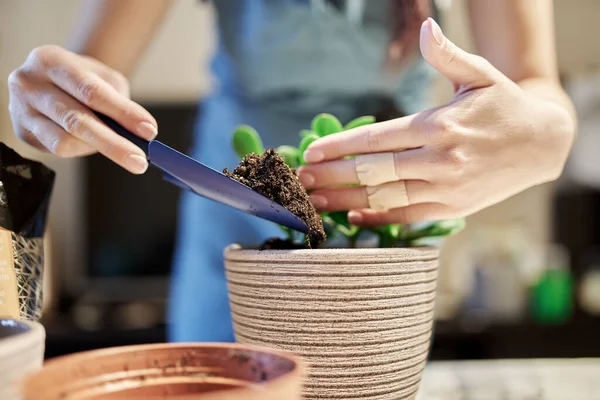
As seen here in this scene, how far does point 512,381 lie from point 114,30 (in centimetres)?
59

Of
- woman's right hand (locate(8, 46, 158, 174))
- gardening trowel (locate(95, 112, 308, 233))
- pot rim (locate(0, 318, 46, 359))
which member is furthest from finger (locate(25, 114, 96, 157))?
pot rim (locate(0, 318, 46, 359))

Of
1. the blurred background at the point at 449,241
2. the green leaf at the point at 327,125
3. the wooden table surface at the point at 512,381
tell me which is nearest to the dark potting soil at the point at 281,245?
the green leaf at the point at 327,125

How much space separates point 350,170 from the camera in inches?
18.1

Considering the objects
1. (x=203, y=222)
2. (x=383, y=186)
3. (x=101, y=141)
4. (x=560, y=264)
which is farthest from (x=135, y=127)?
(x=560, y=264)

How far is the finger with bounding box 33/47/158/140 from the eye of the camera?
1.48ft

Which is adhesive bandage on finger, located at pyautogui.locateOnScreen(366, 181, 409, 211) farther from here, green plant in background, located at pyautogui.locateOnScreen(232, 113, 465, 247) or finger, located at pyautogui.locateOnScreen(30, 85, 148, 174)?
finger, located at pyautogui.locateOnScreen(30, 85, 148, 174)

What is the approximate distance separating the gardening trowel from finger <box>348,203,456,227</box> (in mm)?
96

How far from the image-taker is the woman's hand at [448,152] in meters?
0.44

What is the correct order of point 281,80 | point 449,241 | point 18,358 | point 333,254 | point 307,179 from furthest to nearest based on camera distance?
point 449,241 → point 281,80 → point 307,179 → point 333,254 → point 18,358

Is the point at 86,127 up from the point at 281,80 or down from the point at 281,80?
down

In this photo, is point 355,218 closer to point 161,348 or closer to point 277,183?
point 277,183

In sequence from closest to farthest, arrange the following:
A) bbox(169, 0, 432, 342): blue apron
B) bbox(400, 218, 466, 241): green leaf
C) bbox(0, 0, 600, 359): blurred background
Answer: bbox(400, 218, 466, 241): green leaf, bbox(169, 0, 432, 342): blue apron, bbox(0, 0, 600, 359): blurred background

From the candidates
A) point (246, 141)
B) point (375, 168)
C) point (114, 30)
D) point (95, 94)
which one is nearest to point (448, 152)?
point (375, 168)

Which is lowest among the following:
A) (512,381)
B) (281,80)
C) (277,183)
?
(512,381)
